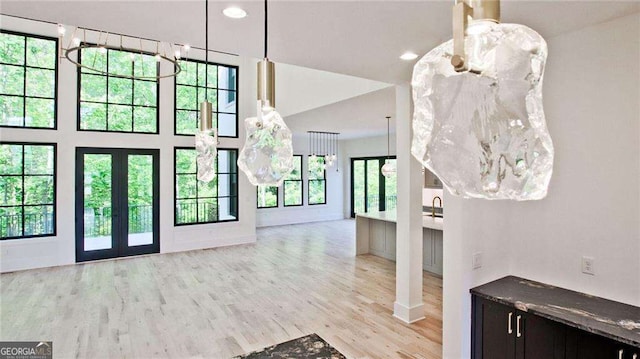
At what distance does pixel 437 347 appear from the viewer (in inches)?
129

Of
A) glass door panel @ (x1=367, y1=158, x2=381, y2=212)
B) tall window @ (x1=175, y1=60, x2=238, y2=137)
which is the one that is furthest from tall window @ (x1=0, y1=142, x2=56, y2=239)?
glass door panel @ (x1=367, y1=158, x2=381, y2=212)

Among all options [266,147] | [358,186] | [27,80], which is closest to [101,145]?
[27,80]

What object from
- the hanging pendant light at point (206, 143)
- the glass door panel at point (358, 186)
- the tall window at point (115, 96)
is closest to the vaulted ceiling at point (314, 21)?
the hanging pendant light at point (206, 143)

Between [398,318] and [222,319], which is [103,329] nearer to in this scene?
[222,319]

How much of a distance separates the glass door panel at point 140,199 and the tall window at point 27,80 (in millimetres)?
1524

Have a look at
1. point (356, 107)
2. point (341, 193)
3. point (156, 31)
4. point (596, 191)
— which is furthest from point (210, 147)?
point (341, 193)

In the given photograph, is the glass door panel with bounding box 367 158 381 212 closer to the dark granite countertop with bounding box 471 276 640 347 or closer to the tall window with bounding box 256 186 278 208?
the tall window with bounding box 256 186 278 208

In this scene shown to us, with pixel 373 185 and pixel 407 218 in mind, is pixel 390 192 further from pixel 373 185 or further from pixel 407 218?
pixel 407 218

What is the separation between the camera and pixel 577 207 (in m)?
2.36

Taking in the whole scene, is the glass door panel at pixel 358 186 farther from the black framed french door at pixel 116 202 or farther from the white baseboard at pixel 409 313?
the white baseboard at pixel 409 313

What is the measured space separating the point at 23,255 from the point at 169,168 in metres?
2.84

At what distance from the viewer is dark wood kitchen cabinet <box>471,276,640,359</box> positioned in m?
1.82

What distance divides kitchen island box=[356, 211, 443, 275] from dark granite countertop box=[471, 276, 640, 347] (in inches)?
122

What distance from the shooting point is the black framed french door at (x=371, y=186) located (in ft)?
37.4
